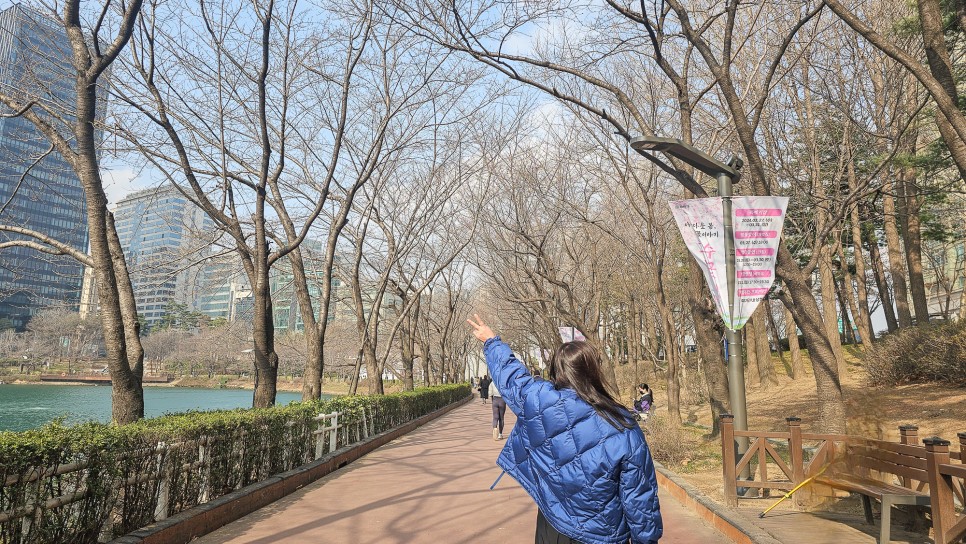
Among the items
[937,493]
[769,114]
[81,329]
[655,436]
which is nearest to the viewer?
[937,493]

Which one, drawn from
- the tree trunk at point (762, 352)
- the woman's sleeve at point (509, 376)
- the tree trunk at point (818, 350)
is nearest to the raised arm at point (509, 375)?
the woman's sleeve at point (509, 376)

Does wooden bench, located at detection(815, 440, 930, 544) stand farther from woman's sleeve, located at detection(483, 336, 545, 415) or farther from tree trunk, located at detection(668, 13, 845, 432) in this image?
woman's sleeve, located at detection(483, 336, 545, 415)

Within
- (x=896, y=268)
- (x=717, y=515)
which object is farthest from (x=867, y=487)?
(x=896, y=268)

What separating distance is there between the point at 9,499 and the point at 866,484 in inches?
254

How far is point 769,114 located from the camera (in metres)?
12.4

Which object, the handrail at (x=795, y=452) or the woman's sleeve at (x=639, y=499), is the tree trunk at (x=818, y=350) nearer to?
the handrail at (x=795, y=452)

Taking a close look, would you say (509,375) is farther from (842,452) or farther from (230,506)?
(842,452)

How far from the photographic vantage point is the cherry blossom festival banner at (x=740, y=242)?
7.30 m

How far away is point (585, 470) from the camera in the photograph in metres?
2.65

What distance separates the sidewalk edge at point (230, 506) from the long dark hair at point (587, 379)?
386 cm

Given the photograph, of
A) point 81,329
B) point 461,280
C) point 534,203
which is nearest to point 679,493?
point 534,203

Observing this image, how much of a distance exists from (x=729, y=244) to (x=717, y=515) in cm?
304

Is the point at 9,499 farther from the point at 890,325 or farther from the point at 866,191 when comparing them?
the point at 890,325

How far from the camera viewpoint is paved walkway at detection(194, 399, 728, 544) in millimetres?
5984
